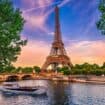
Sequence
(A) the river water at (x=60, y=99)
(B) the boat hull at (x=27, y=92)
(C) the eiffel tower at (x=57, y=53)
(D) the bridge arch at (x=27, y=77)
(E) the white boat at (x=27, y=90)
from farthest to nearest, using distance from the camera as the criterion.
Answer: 1. (D) the bridge arch at (x=27, y=77)
2. (C) the eiffel tower at (x=57, y=53)
3. (E) the white boat at (x=27, y=90)
4. (B) the boat hull at (x=27, y=92)
5. (A) the river water at (x=60, y=99)

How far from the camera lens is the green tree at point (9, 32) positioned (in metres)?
27.5

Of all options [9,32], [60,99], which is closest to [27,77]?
[60,99]

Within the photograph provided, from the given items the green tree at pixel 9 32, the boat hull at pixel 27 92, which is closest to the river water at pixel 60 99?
the boat hull at pixel 27 92

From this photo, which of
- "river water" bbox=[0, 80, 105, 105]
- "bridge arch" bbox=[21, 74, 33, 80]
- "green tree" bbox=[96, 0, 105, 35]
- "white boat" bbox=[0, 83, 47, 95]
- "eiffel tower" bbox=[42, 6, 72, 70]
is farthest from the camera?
"bridge arch" bbox=[21, 74, 33, 80]

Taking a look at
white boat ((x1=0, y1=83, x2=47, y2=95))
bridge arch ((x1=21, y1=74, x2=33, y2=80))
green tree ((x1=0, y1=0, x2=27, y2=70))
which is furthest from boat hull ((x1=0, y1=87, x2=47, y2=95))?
bridge arch ((x1=21, y1=74, x2=33, y2=80))

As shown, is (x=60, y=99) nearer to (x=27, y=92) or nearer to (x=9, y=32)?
(x=27, y=92)

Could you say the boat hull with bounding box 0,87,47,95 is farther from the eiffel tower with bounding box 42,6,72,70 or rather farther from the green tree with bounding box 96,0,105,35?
the eiffel tower with bounding box 42,6,72,70

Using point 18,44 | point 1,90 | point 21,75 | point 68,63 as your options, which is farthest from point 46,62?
point 18,44

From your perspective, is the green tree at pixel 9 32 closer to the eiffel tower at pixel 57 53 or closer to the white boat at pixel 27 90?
the white boat at pixel 27 90

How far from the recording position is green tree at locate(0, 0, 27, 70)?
2755 cm

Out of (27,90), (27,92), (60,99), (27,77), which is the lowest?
(60,99)

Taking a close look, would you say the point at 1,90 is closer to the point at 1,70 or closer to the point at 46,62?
the point at 1,70

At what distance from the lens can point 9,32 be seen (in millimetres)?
27922

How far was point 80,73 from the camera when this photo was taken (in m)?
164
